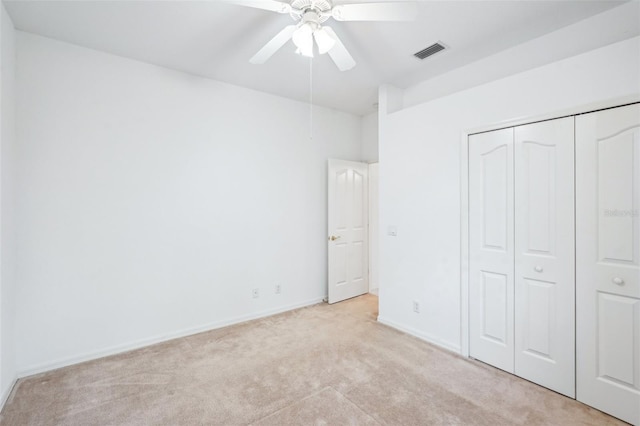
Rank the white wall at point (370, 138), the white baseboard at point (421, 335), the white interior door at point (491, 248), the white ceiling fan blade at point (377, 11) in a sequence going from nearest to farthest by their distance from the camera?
the white ceiling fan blade at point (377, 11) < the white interior door at point (491, 248) < the white baseboard at point (421, 335) < the white wall at point (370, 138)

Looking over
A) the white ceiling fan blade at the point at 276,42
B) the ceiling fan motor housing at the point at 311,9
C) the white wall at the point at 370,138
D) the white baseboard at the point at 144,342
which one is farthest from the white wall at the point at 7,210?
the white wall at the point at 370,138

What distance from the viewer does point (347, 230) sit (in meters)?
4.41

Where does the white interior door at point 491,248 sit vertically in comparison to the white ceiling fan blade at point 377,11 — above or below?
below

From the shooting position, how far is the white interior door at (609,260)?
6.20ft

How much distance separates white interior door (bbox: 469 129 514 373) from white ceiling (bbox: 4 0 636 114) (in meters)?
0.83

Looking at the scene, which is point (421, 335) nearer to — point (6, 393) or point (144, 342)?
point (144, 342)

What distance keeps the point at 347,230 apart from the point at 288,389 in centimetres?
249

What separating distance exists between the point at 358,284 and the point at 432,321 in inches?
63.7

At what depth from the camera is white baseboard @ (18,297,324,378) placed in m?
2.48

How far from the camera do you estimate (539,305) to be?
7.58ft

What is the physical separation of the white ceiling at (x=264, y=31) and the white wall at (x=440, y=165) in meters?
0.40

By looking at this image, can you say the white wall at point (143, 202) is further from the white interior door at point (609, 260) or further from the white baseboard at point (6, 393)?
the white interior door at point (609, 260)

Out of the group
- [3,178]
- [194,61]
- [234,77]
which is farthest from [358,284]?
[3,178]

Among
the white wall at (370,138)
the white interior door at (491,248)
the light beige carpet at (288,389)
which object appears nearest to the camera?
the light beige carpet at (288,389)
